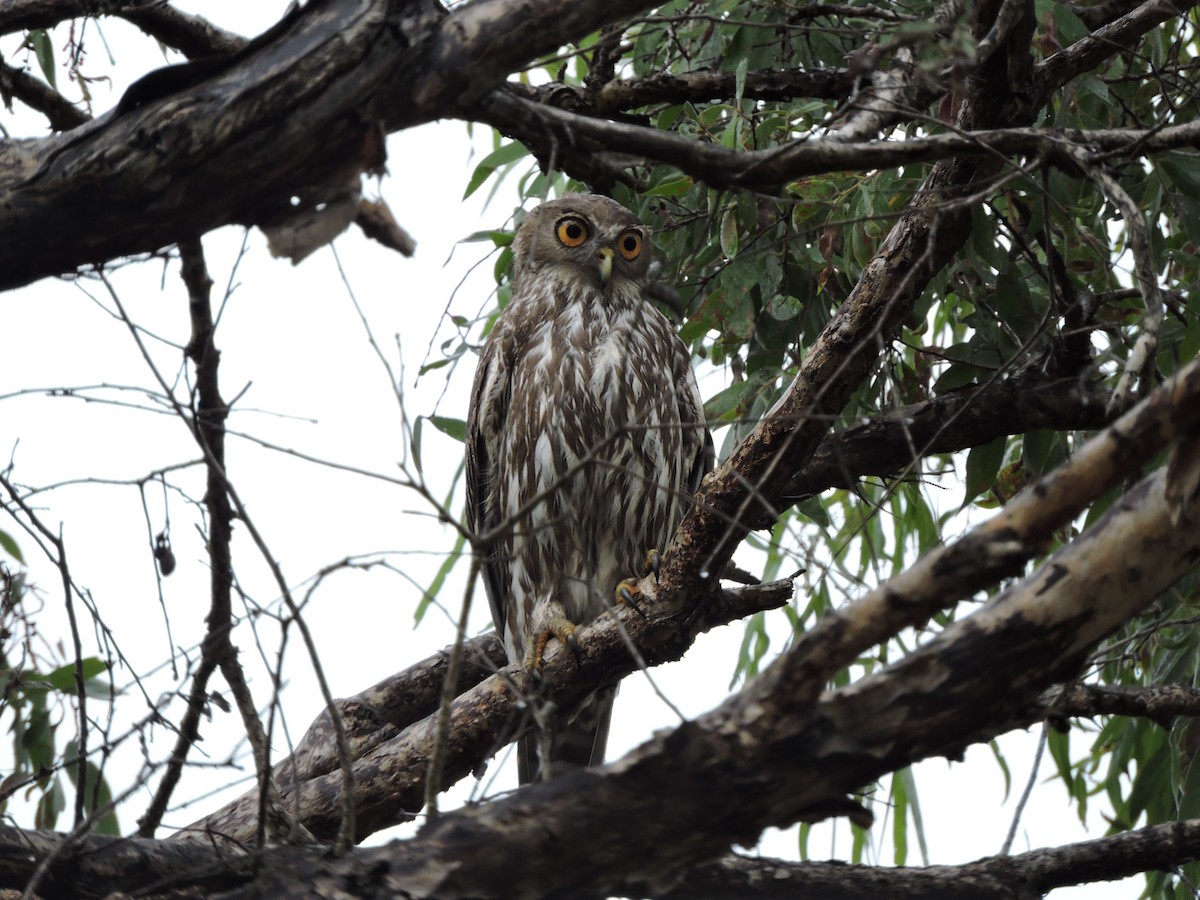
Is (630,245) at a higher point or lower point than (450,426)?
higher

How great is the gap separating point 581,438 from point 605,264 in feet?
2.16

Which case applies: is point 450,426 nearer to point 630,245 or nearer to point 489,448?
point 489,448

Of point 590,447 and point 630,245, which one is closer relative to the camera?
point 590,447

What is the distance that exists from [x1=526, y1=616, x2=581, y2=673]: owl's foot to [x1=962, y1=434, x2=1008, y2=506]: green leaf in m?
1.12

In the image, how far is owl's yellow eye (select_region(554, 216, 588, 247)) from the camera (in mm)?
4238

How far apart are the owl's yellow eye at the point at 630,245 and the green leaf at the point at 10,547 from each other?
206 centimetres

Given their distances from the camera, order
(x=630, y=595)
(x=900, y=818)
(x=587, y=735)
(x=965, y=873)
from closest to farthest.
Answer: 1. (x=965, y=873)
2. (x=630, y=595)
3. (x=900, y=818)
4. (x=587, y=735)

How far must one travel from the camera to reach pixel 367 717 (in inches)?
135

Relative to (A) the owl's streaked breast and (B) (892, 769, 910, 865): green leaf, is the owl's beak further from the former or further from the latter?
(B) (892, 769, 910, 865): green leaf

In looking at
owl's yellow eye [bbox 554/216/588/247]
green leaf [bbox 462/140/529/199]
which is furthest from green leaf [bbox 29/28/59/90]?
owl's yellow eye [bbox 554/216/588/247]

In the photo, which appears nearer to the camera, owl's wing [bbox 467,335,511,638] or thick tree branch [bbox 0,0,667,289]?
thick tree branch [bbox 0,0,667,289]

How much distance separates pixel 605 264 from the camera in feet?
13.5

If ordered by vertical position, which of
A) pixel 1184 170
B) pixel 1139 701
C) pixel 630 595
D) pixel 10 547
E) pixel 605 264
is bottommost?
pixel 1139 701

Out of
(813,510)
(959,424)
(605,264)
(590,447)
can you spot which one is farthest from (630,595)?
(605,264)
